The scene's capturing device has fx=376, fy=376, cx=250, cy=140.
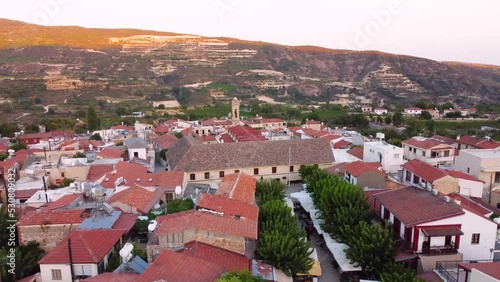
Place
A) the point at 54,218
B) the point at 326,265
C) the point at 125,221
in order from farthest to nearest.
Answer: the point at 326,265 < the point at 125,221 < the point at 54,218

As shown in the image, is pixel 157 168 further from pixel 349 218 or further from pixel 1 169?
pixel 349 218

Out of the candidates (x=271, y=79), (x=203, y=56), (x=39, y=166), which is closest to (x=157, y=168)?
(x=39, y=166)

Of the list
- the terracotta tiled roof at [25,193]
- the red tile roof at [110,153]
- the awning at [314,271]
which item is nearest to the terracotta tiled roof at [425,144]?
the awning at [314,271]

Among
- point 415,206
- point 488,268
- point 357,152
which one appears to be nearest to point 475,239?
point 415,206

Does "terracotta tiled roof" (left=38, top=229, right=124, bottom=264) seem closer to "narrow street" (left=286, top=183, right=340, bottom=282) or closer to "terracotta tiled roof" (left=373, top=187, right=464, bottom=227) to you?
"narrow street" (left=286, top=183, right=340, bottom=282)

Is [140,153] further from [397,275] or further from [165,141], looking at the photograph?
[397,275]

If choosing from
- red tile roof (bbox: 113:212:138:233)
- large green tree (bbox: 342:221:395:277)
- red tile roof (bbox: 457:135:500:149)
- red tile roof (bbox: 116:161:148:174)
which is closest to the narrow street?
large green tree (bbox: 342:221:395:277)
